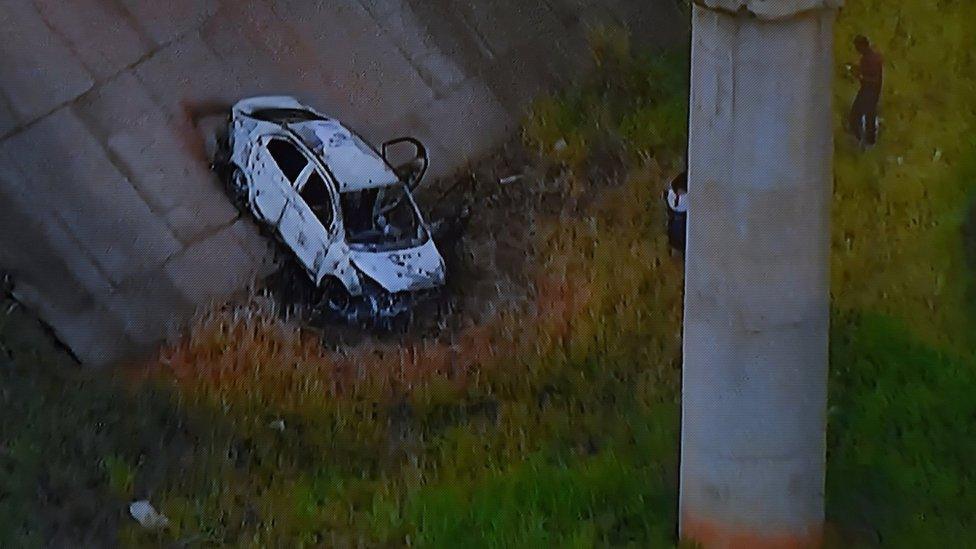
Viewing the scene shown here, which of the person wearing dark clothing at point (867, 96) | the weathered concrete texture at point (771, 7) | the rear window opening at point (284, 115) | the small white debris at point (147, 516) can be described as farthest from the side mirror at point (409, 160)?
the weathered concrete texture at point (771, 7)

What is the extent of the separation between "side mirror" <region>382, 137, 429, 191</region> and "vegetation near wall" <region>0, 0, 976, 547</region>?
0.70 metres

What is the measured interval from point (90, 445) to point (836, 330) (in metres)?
3.70

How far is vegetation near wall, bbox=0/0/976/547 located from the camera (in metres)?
5.40

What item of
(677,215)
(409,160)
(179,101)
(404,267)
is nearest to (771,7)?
(677,215)

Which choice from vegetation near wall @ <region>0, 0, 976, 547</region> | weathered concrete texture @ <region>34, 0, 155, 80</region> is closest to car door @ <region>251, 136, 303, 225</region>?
vegetation near wall @ <region>0, 0, 976, 547</region>

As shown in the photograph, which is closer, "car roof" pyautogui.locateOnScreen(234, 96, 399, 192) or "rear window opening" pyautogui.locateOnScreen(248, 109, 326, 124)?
"car roof" pyautogui.locateOnScreen(234, 96, 399, 192)

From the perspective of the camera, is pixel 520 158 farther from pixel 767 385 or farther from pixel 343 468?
pixel 767 385

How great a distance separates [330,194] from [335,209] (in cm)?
10

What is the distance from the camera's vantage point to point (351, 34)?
7.93 meters

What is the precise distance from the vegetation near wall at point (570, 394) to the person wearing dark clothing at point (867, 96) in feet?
0.29

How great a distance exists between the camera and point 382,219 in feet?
23.6

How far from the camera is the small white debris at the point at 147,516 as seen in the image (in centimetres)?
548

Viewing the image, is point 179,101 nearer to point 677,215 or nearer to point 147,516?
point 147,516

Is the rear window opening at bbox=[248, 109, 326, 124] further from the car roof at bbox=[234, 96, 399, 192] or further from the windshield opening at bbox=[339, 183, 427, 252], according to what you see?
the windshield opening at bbox=[339, 183, 427, 252]
